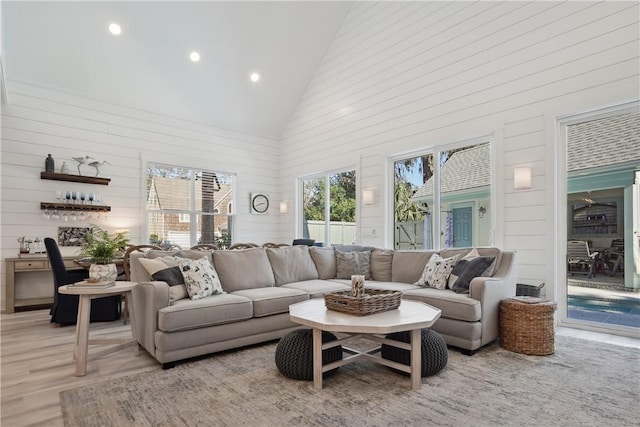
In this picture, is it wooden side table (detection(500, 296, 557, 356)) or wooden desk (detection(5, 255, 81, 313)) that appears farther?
wooden desk (detection(5, 255, 81, 313))

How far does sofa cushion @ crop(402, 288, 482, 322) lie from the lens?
3207 millimetres

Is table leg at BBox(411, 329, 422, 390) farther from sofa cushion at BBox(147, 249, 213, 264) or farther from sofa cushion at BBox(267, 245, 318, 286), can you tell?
sofa cushion at BBox(147, 249, 213, 264)

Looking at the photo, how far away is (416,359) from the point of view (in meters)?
2.51

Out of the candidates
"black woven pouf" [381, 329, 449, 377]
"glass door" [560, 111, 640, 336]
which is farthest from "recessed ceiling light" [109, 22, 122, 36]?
"glass door" [560, 111, 640, 336]

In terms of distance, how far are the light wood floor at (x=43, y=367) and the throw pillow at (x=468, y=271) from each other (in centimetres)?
281

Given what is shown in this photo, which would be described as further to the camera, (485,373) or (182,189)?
(182,189)

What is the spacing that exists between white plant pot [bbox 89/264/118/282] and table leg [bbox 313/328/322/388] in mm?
1849

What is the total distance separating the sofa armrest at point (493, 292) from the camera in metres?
3.29

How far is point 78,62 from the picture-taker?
5387 mm

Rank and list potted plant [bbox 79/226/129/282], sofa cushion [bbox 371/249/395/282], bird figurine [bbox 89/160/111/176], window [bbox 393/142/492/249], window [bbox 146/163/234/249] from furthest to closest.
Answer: window [bbox 146/163/234/249] → bird figurine [bbox 89/160/111/176] → window [bbox 393/142/492/249] → sofa cushion [bbox 371/249/395/282] → potted plant [bbox 79/226/129/282]

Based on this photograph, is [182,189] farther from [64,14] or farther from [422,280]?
[422,280]

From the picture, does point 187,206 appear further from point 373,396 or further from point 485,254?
point 373,396

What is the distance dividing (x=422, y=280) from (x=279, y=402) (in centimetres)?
232

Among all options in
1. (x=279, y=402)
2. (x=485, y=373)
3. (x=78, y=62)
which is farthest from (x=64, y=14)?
(x=485, y=373)
